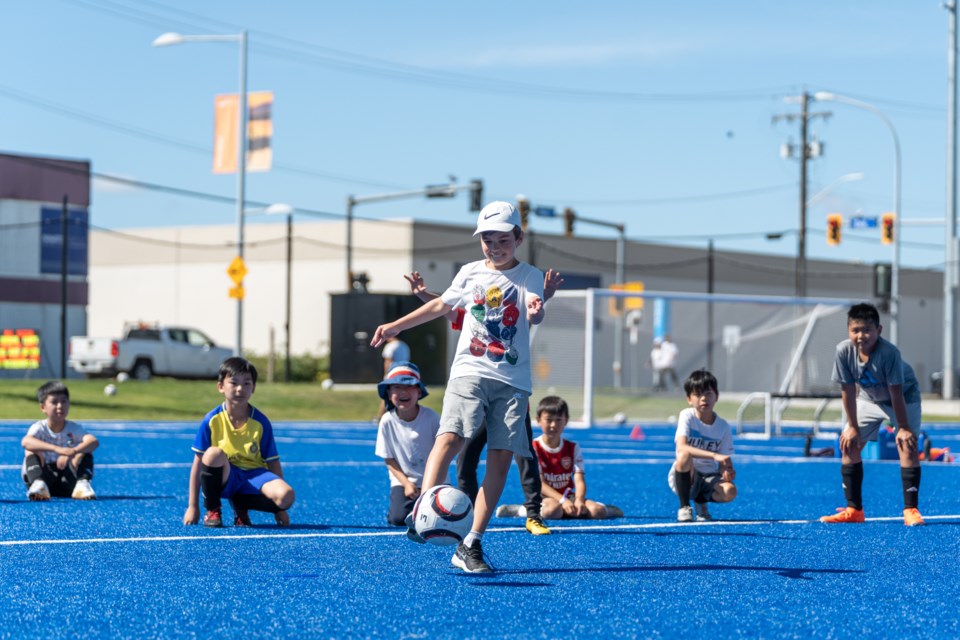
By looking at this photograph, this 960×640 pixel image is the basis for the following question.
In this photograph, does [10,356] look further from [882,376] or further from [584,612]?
[584,612]

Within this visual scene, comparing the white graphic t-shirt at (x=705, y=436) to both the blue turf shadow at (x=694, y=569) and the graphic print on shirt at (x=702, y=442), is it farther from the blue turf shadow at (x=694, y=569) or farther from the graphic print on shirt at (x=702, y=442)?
the blue turf shadow at (x=694, y=569)

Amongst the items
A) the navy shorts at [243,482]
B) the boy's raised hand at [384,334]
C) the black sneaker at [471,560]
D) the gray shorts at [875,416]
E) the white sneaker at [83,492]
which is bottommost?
the white sneaker at [83,492]

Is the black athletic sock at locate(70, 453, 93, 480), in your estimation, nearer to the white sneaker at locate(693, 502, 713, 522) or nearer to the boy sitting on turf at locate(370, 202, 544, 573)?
the white sneaker at locate(693, 502, 713, 522)

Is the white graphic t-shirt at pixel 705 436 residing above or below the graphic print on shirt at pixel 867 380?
below

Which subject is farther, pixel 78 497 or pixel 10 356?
pixel 10 356

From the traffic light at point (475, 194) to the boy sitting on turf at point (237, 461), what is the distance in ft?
99.8

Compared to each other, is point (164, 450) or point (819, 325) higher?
point (819, 325)

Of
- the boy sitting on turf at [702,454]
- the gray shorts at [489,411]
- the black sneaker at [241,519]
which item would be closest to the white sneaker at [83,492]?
the black sneaker at [241,519]

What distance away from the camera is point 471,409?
7977mm

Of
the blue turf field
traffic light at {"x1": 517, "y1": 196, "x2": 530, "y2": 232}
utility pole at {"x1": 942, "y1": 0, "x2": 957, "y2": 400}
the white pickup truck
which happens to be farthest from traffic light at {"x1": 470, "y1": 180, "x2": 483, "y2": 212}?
the blue turf field

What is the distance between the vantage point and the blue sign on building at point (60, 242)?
170ft

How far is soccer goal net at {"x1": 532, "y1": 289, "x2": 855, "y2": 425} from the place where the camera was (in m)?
29.2

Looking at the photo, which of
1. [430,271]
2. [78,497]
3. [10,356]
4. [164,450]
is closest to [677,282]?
[430,271]

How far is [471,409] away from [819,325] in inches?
908
